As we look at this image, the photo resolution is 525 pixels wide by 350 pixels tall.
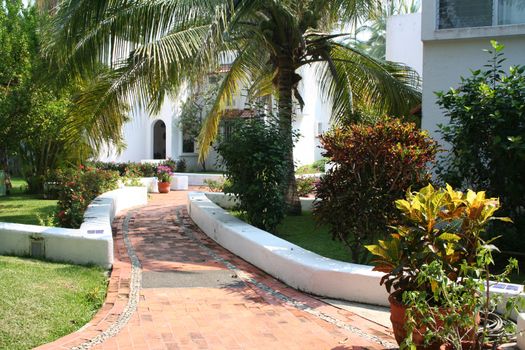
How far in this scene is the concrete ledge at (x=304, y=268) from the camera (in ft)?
20.8

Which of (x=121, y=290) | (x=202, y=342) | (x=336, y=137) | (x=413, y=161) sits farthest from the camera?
(x=336, y=137)

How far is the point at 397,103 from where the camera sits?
1231cm

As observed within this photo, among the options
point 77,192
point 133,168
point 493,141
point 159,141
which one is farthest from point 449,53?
point 159,141

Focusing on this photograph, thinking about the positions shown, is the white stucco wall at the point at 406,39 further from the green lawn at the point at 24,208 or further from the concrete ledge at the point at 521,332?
the concrete ledge at the point at 521,332

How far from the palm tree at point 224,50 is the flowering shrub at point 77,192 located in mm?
2029

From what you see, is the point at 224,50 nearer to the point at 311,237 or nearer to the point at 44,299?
the point at 311,237

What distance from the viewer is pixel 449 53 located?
366 inches

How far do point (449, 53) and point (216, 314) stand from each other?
605 centimetres

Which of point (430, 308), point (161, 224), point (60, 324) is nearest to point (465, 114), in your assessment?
point (430, 308)

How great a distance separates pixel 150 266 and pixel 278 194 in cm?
299

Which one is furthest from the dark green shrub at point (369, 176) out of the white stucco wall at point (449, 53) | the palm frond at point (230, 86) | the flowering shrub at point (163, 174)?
the flowering shrub at point (163, 174)

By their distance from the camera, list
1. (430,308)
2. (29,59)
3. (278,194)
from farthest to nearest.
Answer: (29,59)
(278,194)
(430,308)

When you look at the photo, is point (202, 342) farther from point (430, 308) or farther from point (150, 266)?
point (150, 266)

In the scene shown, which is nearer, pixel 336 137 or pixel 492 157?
pixel 492 157
